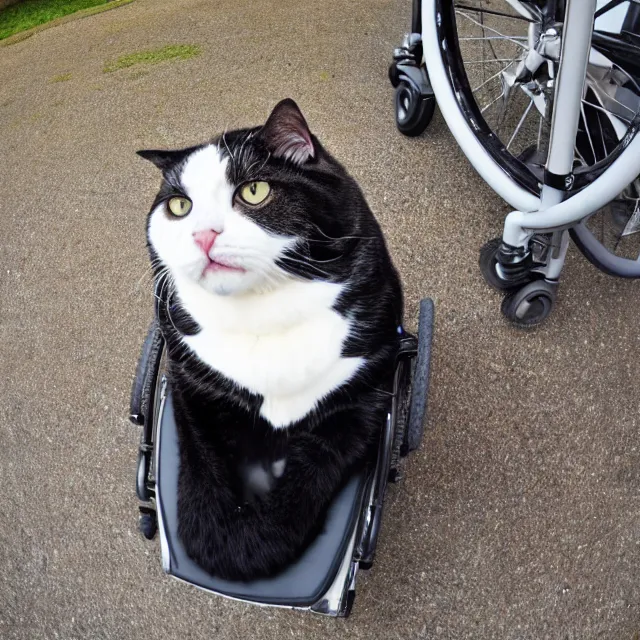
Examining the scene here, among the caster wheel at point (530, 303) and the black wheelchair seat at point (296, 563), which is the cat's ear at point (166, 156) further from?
the caster wheel at point (530, 303)

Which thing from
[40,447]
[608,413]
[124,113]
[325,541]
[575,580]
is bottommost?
[575,580]

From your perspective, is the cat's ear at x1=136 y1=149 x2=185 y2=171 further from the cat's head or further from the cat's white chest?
the cat's white chest

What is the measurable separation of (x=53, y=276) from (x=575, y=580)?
145cm

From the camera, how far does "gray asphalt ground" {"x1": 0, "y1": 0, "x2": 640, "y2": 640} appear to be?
1.02 meters

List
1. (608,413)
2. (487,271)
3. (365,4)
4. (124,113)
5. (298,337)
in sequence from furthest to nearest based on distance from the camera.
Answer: (365,4)
(124,113)
(487,271)
(608,413)
(298,337)

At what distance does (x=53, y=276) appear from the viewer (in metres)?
1.45

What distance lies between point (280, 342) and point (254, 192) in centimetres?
21

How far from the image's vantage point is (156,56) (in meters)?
1.77

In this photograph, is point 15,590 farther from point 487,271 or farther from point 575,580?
point 487,271

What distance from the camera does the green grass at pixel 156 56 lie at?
1.76 m

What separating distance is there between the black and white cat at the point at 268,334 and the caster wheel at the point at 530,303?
0.44 meters

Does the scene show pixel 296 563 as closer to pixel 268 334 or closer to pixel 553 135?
pixel 268 334

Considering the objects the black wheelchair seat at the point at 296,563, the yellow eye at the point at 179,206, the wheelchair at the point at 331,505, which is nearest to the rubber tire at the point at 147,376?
the wheelchair at the point at 331,505

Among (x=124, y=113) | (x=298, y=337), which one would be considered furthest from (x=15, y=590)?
(x=124, y=113)
